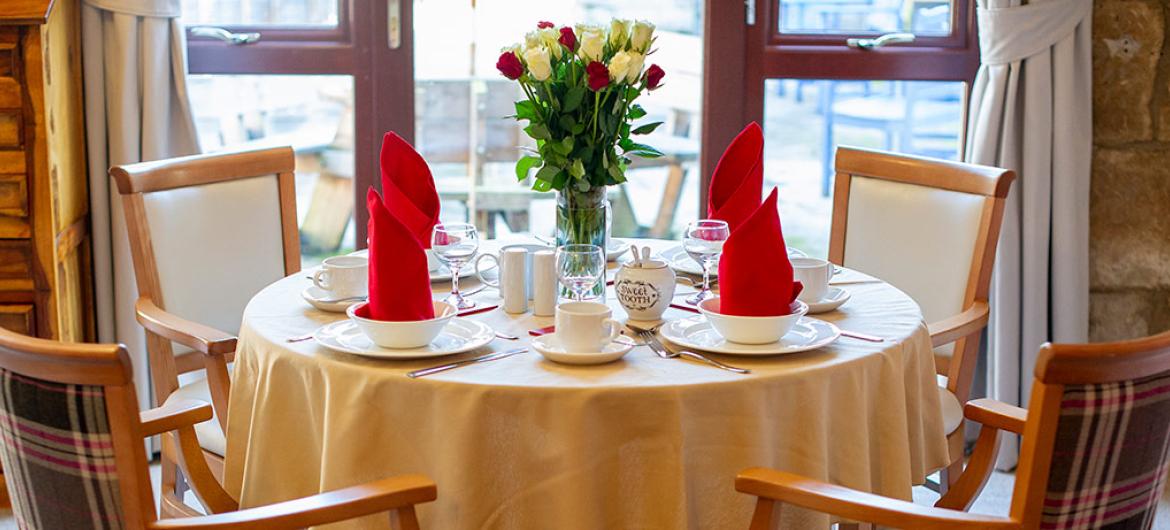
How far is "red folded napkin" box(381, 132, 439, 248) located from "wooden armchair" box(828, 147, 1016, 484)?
3.20ft

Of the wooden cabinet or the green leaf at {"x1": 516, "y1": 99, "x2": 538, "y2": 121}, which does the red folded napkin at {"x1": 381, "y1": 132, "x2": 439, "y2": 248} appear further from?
the wooden cabinet

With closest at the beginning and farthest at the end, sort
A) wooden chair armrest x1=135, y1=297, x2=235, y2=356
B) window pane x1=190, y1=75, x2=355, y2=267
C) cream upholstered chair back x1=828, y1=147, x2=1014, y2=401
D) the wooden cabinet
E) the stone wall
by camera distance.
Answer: wooden chair armrest x1=135, y1=297, x2=235, y2=356
cream upholstered chair back x1=828, y1=147, x2=1014, y2=401
the wooden cabinet
the stone wall
window pane x1=190, y1=75, x2=355, y2=267

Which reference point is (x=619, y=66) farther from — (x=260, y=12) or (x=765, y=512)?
(x=260, y=12)

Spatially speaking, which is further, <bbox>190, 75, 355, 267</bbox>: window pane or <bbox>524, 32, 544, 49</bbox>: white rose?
<bbox>190, 75, 355, 267</bbox>: window pane

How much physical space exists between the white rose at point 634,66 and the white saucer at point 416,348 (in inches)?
18.5

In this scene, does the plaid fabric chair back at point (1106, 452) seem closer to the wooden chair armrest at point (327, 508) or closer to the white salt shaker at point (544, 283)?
the wooden chair armrest at point (327, 508)

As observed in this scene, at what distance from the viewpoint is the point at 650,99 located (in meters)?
3.65

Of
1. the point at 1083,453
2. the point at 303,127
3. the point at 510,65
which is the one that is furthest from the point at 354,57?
the point at 1083,453

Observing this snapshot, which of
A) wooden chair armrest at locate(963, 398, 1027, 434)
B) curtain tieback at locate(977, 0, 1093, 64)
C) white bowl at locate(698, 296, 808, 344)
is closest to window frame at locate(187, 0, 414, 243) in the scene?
curtain tieback at locate(977, 0, 1093, 64)

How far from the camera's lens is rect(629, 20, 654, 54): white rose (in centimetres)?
209

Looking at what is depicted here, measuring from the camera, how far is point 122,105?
3.20 m

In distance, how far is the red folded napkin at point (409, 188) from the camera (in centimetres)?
240

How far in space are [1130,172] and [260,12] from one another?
93.0 inches

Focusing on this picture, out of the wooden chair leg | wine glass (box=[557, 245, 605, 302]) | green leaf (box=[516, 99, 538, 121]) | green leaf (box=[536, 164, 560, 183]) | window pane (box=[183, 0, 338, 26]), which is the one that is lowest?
the wooden chair leg
